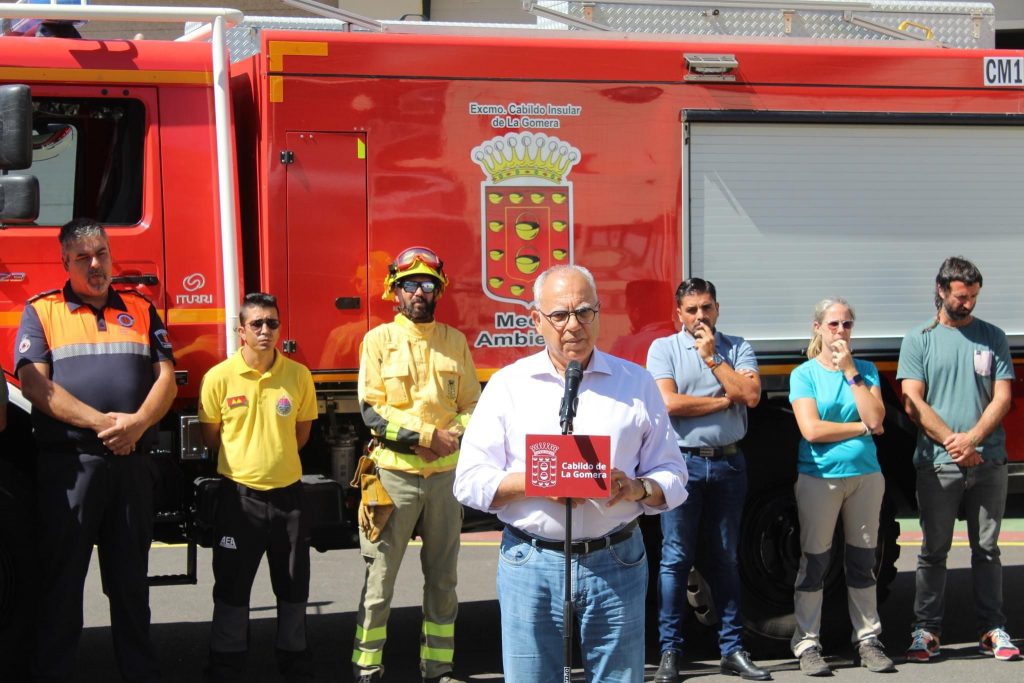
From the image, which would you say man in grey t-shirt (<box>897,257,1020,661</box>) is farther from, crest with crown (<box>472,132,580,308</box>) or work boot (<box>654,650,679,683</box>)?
crest with crown (<box>472,132,580,308</box>)

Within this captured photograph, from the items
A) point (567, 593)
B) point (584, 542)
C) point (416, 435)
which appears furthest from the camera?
point (416, 435)

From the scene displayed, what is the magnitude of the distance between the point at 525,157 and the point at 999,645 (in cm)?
355

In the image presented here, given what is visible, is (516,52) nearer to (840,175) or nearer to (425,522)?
(840,175)

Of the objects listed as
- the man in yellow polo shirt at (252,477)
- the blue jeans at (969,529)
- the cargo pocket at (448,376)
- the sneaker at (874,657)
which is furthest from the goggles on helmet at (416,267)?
the sneaker at (874,657)

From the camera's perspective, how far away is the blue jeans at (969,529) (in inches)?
256

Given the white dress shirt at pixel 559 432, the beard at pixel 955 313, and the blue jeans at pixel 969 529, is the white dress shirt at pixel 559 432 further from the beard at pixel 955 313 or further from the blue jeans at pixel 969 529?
the blue jeans at pixel 969 529

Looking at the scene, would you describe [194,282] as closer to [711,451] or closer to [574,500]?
[711,451]

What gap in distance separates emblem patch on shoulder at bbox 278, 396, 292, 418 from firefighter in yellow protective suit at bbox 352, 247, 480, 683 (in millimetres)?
342

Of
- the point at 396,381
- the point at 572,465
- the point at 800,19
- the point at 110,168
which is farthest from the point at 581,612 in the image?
the point at 800,19

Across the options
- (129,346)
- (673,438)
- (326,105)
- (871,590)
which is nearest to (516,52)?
(326,105)

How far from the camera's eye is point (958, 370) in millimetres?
6395

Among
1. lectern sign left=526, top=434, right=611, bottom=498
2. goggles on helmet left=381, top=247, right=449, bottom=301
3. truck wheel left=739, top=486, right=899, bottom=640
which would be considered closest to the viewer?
lectern sign left=526, top=434, right=611, bottom=498

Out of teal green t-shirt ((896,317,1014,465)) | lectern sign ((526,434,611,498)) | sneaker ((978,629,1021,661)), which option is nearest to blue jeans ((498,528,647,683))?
lectern sign ((526,434,611,498))

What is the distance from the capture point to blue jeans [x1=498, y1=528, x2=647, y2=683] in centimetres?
372
